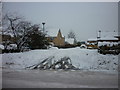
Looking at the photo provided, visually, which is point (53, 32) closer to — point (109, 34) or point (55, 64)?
point (109, 34)

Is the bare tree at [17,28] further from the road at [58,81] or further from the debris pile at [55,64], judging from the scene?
the road at [58,81]

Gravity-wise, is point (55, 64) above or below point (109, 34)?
below

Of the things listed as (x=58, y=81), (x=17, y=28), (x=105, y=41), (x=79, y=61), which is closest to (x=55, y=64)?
(x=79, y=61)

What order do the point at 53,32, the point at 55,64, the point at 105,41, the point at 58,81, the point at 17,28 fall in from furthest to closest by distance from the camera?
the point at 53,32, the point at 105,41, the point at 17,28, the point at 55,64, the point at 58,81

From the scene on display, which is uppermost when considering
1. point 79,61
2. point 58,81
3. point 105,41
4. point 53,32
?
point 53,32

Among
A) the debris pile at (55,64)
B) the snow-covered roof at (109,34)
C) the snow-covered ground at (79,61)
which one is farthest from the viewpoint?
the snow-covered roof at (109,34)

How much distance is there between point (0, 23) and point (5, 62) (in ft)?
27.9

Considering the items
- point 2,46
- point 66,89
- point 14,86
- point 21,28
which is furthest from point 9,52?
point 66,89

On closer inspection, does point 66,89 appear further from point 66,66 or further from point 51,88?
point 66,66

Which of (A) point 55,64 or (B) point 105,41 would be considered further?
(B) point 105,41

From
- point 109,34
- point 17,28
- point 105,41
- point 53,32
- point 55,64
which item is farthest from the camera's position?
point 53,32

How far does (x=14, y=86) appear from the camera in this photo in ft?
25.5

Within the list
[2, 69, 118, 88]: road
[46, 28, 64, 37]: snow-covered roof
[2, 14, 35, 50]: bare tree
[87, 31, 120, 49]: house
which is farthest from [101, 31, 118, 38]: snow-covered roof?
[2, 69, 118, 88]: road

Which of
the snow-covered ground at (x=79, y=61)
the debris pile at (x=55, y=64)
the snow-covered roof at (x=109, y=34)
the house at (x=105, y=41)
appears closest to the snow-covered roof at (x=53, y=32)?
the house at (x=105, y=41)
